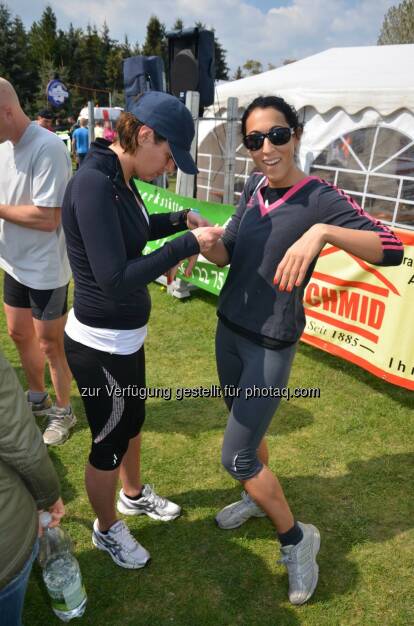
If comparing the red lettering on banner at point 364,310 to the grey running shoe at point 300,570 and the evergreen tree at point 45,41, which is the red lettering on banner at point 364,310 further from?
the evergreen tree at point 45,41

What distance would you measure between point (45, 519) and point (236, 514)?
1379mm

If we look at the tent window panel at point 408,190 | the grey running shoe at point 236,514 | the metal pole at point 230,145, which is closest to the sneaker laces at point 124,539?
the grey running shoe at point 236,514

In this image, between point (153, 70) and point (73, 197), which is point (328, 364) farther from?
point (153, 70)

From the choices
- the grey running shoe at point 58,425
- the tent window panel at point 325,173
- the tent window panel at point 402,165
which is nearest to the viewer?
the grey running shoe at point 58,425

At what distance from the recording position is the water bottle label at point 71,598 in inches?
75.1

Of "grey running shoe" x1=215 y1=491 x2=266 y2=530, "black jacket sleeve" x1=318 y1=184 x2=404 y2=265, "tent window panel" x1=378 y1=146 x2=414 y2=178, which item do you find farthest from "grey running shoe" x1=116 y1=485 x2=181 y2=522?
"tent window panel" x1=378 y1=146 x2=414 y2=178

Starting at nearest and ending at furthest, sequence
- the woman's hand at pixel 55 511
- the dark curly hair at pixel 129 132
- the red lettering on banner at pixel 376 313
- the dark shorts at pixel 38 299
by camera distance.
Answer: the woman's hand at pixel 55 511, the dark curly hair at pixel 129 132, the dark shorts at pixel 38 299, the red lettering on banner at pixel 376 313

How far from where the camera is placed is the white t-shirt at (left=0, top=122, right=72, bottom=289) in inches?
106

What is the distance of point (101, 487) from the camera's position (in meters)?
2.19

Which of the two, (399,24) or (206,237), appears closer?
(206,237)

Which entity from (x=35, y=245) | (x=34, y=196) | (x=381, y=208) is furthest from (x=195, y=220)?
(x=381, y=208)

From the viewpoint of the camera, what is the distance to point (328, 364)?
4.59 meters

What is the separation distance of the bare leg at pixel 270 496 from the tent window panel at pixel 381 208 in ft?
22.3

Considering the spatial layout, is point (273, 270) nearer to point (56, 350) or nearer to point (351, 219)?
point (351, 219)
